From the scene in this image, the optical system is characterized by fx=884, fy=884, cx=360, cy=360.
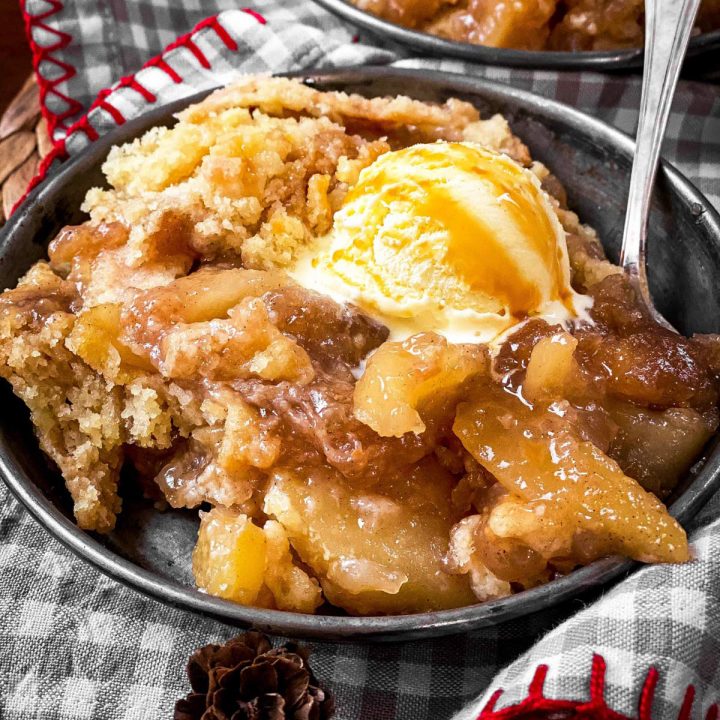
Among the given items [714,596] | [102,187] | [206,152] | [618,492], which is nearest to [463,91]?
[206,152]

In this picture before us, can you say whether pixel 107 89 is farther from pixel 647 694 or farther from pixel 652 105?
pixel 647 694

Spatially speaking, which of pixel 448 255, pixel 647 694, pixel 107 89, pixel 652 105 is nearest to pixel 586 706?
pixel 647 694

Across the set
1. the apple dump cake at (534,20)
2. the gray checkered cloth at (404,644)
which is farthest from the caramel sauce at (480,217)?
the apple dump cake at (534,20)

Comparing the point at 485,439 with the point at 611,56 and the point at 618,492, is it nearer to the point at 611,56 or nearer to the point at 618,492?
the point at 618,492

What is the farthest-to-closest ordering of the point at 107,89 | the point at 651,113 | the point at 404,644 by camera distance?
the point at 107,89
the point at 651,113
the point at 404,644

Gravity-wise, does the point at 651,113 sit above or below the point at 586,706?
above

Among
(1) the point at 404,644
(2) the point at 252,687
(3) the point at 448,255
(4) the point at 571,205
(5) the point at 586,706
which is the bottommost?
(1) the point at 404,644

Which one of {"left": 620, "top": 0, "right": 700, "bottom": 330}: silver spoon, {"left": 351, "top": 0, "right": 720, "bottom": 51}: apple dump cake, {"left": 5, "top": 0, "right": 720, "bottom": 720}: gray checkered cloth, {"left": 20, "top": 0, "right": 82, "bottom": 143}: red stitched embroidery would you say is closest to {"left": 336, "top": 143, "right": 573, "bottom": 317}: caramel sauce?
{"left": 620, "top": 0, "right": 700, "bottom": 330}: silver spoon

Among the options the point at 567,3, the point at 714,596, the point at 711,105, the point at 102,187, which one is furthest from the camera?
the point at 567,3
